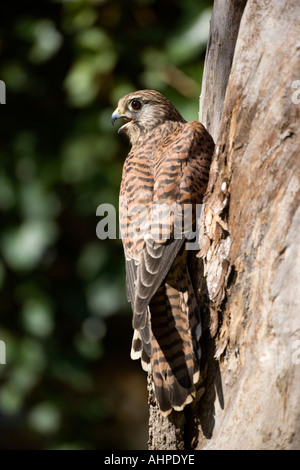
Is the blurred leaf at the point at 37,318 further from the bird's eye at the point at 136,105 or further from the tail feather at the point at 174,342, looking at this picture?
the tail feather at the point at 174,342

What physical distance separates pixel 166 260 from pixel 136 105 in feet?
4.65

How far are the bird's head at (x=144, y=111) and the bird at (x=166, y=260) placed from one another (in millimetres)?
555

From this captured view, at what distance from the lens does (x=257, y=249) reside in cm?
237

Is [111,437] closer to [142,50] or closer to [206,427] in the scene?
[206,427]

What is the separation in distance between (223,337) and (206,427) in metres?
0.38

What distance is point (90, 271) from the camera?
13.6 ft

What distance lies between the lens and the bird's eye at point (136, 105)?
11.8 feet

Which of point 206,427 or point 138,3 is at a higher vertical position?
point 138,3

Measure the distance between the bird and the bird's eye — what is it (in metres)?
0.65

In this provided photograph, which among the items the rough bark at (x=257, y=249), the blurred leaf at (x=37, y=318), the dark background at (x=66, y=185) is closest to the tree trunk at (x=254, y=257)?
the rough bark at (x=257, y=249)

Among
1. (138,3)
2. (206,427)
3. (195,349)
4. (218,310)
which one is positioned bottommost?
(206,427)

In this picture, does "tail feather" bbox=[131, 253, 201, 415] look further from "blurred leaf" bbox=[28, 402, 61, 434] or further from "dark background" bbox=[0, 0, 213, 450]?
"blurred leaf" bbox=[28, 402, 61, 434]

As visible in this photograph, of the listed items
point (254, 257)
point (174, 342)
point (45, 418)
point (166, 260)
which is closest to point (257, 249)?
point (254, 257)
